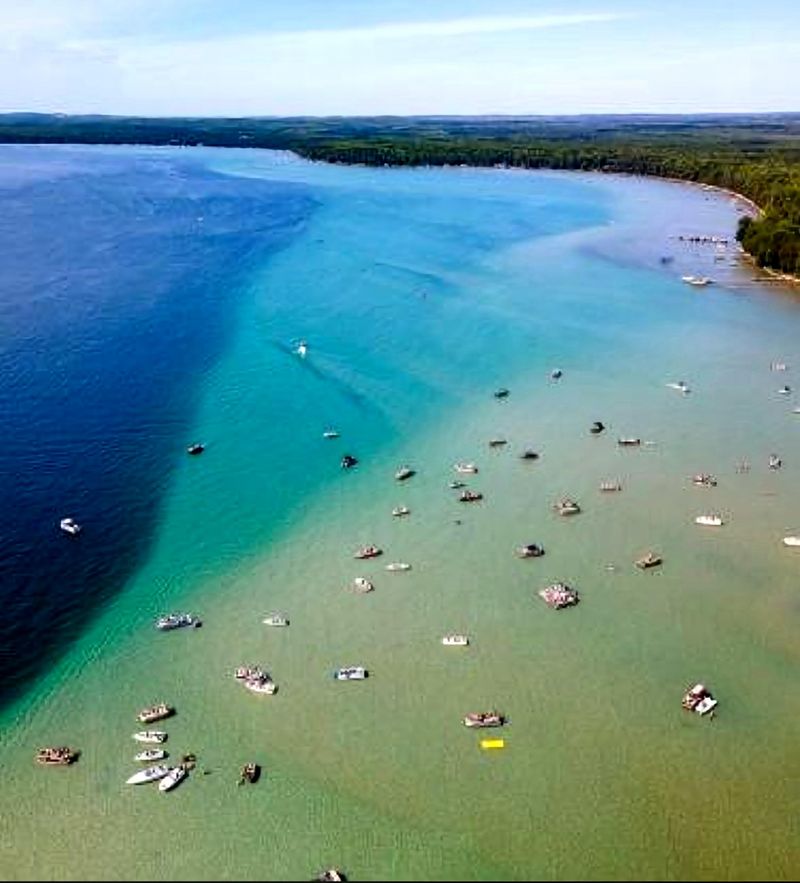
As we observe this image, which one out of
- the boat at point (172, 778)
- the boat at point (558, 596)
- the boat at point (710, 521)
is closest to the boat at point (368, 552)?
the boat at point (558, 596)

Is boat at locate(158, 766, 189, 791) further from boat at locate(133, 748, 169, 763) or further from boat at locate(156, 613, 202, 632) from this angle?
boat at locate(156, 613, 202, 632)

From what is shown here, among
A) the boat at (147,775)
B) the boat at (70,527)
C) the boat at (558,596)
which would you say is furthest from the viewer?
the boat at (70,527)

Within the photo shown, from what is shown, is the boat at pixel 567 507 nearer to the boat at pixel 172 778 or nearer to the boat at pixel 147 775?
the boat at pixel 172 778

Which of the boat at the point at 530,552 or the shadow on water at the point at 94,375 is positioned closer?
the shadow on water at the point at 94,375

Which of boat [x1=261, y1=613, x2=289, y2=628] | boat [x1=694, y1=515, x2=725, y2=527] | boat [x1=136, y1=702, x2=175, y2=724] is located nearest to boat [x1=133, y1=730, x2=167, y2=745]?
boat [x1=136, y1=702, x2=175, y2=724]

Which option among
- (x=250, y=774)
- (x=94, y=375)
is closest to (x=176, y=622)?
(x=250, y=774)

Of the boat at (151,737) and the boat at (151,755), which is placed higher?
the boat at (151,737)
